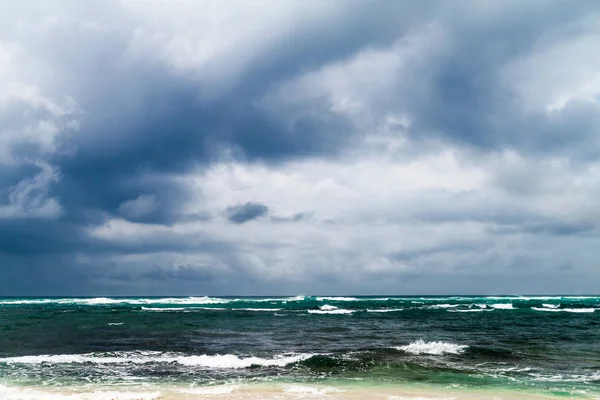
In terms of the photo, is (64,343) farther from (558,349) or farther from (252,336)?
(558,349)

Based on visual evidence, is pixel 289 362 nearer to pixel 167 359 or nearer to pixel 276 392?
pixel 276 392

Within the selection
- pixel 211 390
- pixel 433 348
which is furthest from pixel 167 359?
pixel 433 348

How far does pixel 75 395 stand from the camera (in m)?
13.7

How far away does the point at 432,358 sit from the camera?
67.3 ft

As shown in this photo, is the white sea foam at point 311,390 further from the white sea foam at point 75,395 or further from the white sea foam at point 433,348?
the white sea foam at point 433,348

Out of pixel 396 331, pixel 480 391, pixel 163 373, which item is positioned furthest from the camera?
pixel 396 331

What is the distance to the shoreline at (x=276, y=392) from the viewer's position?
1347 cm

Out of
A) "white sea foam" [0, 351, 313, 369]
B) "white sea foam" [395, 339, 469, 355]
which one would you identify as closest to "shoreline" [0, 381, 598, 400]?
"white sea foam" [0, 351, 313, 369]

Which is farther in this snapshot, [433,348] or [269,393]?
[433,348]

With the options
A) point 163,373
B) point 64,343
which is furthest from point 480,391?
point 64,343

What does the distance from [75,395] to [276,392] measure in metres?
6.08

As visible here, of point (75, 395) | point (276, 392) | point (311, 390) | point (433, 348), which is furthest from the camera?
point (433, 348)

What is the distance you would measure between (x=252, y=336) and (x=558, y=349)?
59.6 feet

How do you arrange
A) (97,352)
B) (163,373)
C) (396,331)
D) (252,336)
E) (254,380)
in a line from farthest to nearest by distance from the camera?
(396,331)
(252,336)
(97,352)
(163,373)
(254,380)
